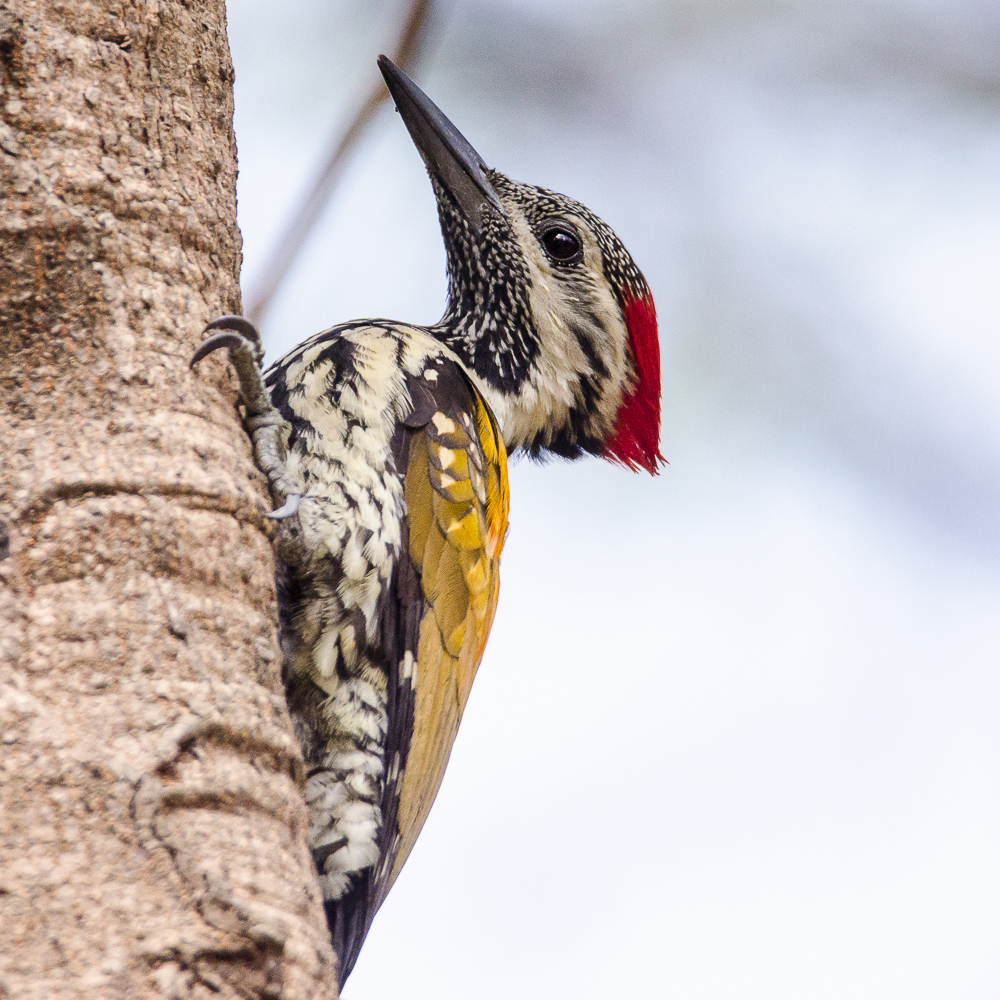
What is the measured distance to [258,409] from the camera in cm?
201

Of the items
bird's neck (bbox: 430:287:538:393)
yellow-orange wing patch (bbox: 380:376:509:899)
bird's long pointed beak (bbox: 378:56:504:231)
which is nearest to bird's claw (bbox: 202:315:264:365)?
yellow-orange wing patch (bbox: 380:376:509:899)

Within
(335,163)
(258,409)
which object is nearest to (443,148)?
(335,163)

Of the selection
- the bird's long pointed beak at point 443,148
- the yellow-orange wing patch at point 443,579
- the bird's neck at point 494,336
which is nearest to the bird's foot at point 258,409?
the yellow-orange wing patch at point 443,579

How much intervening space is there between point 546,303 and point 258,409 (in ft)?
4.75

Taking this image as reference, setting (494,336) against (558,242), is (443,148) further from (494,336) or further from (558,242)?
(494,336)

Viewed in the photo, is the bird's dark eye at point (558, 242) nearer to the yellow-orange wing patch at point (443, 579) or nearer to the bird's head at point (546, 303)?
the bird's head at point (546, 303)

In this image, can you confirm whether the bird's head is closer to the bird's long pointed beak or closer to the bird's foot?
the bird's long pointed beak

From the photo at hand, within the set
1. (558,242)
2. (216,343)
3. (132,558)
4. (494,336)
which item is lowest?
(132,558)

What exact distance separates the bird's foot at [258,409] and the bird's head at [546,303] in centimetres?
124

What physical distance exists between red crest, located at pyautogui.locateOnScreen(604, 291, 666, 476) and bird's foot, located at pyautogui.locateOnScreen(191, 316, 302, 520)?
1.49 m

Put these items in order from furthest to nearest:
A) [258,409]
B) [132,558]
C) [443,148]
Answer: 1. [443,148]
2. [258,409]
3. [132,558]

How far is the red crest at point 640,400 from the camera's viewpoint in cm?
335

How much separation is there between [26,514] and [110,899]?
0.52 m

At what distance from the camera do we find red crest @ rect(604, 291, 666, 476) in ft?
11.0
